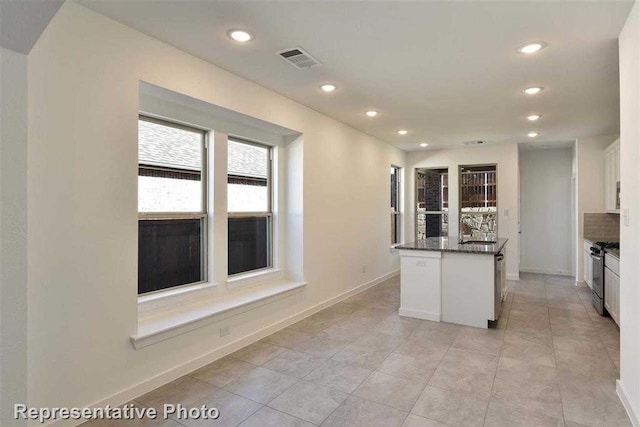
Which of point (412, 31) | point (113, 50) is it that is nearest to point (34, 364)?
point (113, 50)

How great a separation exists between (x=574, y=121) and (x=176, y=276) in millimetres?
5635

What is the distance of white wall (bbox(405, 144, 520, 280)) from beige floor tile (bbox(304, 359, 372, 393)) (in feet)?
16.6

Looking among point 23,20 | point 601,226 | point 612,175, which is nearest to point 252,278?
point 23,20

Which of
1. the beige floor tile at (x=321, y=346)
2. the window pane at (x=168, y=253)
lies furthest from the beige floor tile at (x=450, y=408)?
the window pane at (x=168, y=253)

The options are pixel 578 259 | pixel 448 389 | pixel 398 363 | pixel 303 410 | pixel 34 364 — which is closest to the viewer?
pixel 34 364

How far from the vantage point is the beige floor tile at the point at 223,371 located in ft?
9.30

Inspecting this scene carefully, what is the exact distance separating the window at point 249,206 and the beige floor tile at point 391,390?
1.90 meters

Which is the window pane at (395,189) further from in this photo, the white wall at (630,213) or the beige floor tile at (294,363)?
the white wall at (630,213)

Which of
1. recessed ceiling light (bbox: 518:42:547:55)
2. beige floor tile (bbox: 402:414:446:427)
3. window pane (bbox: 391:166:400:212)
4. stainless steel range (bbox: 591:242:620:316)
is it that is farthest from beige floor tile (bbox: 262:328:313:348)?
window pane (bbox: 391:166:400:212)

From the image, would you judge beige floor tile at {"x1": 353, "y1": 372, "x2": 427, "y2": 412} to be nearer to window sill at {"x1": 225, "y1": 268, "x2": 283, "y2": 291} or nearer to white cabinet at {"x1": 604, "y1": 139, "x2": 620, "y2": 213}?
window sill at {"x1": 225, "y1": 268, "x2": 283, "y2": 291}

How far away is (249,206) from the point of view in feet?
13.5

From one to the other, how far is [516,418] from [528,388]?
50cm

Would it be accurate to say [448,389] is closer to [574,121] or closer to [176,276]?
[176,276]

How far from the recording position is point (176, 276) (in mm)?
3277
